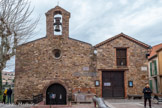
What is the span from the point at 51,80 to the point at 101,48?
4550 mm

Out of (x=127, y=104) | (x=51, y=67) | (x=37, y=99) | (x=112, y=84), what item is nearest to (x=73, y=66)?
(x=51, y=67)

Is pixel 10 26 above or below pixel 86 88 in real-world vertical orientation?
above

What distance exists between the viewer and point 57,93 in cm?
1519

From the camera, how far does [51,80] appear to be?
1516 centimetres

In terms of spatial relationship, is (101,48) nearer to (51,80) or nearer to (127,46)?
(127,46)

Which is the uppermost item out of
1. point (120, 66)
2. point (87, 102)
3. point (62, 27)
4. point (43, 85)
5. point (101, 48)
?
point (62, 27)

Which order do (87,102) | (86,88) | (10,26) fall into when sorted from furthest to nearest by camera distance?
1. (86,88)
2. (87,102)
3. (10,26)

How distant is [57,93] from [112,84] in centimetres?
427

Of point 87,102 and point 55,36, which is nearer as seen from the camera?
point 87,102

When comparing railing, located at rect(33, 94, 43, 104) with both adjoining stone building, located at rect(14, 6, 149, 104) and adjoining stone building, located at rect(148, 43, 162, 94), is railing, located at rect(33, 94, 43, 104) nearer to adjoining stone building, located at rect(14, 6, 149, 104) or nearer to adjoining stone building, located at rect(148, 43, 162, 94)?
adjoining stone building, located at rect(14, 6, 149, 104)

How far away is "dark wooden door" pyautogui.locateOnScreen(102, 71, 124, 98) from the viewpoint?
611 inches

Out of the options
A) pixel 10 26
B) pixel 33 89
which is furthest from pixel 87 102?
pixel 10 26

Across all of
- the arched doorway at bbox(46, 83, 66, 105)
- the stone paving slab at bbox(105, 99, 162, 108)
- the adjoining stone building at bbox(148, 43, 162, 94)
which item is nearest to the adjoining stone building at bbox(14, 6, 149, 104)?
the arched doorway at bbox(46, 83, 66, 105)

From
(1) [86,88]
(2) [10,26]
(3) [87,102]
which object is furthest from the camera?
(1) [86,88]
